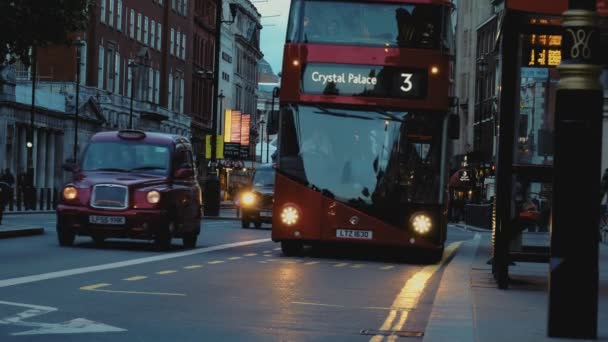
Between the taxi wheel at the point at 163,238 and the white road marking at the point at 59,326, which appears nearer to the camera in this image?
the white road marking at the point at 59,326

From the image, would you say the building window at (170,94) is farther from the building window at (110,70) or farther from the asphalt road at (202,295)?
the asphalt road at (202,295)

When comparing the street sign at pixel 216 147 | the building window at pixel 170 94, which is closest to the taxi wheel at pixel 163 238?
the street sign at pixel 216 147

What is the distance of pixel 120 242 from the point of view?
28156 mm

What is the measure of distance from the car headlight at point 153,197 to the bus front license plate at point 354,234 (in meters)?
2.88

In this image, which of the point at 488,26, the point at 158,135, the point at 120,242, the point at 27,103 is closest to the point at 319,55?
the point at 158,135

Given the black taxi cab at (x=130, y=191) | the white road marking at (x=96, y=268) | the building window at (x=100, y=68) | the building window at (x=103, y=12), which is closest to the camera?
the white road marking at (x=96, y=268)

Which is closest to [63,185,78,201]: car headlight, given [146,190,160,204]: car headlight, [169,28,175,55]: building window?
[146,190,160,204]: car headlight

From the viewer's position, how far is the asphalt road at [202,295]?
1154cm

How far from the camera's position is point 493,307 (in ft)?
45.7

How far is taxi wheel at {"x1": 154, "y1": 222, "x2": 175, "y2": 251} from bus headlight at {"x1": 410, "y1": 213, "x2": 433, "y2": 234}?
12.7 feet

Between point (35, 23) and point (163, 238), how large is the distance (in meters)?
17.2

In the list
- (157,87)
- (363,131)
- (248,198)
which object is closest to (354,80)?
(363,131)

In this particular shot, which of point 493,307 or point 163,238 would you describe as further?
point 163,238

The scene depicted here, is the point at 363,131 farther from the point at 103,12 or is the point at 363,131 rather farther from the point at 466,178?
the point at 103,12
